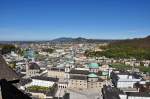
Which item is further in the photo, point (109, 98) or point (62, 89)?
point (62, 89)

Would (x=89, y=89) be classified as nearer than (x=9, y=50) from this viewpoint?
Yes

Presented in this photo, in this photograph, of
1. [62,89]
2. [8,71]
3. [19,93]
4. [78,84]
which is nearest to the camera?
[19,93]

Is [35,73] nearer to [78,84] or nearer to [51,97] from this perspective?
[78,84]

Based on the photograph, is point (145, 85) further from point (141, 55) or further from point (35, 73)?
point (141, 55)

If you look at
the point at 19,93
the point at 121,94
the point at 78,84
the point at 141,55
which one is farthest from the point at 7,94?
the point at 141,55

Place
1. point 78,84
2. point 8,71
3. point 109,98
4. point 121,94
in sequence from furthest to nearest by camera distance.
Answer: point 78,84
point 121,94
point 109,98
point 8,71

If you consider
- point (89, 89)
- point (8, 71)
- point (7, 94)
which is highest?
point (8, 71)

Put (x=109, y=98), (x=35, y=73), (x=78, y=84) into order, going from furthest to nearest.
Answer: (x=35, y=73) → (x=78, y=84) → (x=109, y=98)

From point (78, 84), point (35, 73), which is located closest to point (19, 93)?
point (78, 84)

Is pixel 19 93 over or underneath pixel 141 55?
over
